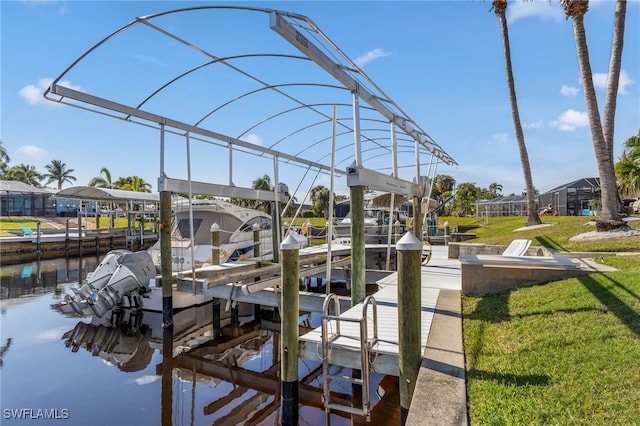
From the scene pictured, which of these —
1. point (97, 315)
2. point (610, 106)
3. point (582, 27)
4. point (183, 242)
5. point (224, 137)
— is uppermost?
point (582, 27)

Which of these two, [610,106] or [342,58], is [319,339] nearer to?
[342,58]

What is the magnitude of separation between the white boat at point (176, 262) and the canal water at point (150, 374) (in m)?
0.59

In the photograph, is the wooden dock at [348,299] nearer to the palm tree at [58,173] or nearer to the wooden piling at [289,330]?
the wooden piling at [289,330]

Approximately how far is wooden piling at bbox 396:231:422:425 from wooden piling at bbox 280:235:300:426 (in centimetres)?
148

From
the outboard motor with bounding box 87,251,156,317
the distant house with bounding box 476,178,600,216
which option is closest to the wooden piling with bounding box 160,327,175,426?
the outboard motor with bounding box 87,251,156,317

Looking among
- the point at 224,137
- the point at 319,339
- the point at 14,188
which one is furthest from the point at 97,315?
the point at 14,188

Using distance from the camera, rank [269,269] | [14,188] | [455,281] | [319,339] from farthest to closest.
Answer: [14,188] < [269,269] < [455,281] < [319,339]

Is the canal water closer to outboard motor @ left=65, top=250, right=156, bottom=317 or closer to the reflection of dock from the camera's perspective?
outboard motor @ left=65, top=250, right=156, bottom=317

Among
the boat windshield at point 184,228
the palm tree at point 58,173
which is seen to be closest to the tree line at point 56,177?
the palm tree at point 58,173

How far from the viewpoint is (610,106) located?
12.2 metres

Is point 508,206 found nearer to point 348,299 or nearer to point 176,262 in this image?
point 176,262

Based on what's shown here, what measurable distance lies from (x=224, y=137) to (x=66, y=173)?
3216 inches

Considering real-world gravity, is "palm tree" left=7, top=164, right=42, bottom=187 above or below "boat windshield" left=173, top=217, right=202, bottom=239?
above

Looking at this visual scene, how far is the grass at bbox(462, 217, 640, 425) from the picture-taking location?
3277mm
